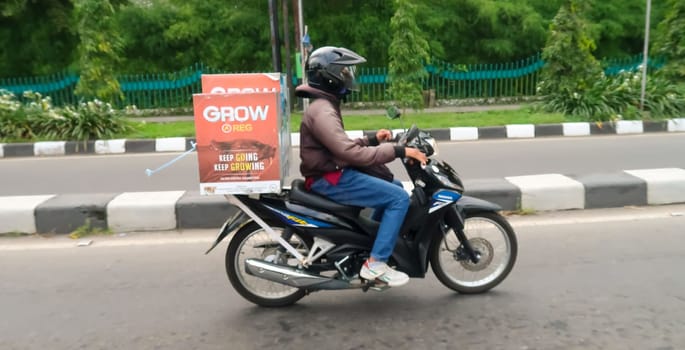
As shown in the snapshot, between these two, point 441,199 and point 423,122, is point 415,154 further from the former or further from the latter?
point 423,122

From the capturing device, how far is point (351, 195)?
3.32m

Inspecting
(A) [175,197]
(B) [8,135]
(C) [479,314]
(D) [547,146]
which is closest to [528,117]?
(D) [547,146]

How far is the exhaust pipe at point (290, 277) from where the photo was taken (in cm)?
331

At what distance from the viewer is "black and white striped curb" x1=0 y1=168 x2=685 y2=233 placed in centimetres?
505

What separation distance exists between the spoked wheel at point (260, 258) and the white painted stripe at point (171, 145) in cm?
640

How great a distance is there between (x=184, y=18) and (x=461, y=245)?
13.9 m

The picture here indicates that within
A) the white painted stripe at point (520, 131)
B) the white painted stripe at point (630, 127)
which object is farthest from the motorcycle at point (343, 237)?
the white painted stripe at point (630, 127)

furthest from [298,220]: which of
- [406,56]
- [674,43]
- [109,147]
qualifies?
[674,43]

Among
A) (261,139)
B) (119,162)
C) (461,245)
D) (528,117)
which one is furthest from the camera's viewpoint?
(528,117)

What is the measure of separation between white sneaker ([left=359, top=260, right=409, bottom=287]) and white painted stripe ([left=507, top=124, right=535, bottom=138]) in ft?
23.7

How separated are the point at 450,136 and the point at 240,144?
23.2 feet

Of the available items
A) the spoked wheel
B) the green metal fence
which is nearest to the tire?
the spoked wheel

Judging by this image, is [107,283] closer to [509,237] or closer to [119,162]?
[509,237]

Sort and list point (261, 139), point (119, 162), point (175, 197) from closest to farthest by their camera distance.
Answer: point (261, 139), point (175, 197), point (119, 162)
